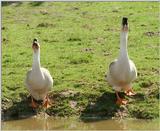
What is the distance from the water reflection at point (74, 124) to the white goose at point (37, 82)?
1.74 ft

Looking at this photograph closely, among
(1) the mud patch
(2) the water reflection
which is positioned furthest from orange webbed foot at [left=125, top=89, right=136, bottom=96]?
(1) the mud patch

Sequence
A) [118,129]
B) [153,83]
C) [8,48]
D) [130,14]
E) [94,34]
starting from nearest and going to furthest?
[118,129], [153,83], [8,48], [94,34], [130,14]

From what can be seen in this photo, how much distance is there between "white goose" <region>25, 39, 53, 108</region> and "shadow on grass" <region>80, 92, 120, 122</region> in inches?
37.2

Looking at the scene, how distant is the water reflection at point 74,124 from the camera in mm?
11258

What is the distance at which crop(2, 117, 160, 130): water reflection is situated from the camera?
1126 centimetres

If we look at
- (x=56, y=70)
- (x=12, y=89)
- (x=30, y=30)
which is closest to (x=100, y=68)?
(x=56, y=70)

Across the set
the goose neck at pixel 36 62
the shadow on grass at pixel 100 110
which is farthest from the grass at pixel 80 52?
the goose neck at pixel 36 62

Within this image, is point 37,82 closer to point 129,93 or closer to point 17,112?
point 17,112

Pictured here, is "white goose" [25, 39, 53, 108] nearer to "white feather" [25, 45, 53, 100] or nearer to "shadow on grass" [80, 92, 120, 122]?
"white feather" [25, 45, 53, 100]

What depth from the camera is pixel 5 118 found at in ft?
38.8

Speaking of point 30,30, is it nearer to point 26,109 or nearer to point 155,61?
point 155,61

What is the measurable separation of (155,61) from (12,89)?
4173 mm

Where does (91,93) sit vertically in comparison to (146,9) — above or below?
below

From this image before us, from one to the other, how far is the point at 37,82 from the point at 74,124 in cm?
128
